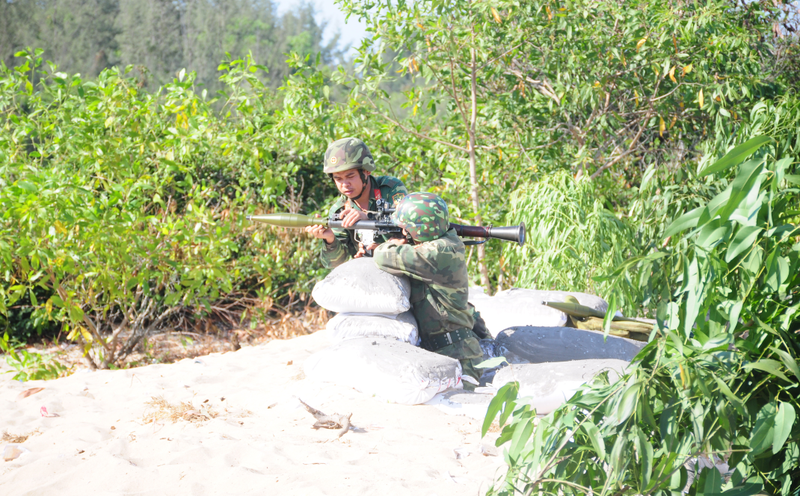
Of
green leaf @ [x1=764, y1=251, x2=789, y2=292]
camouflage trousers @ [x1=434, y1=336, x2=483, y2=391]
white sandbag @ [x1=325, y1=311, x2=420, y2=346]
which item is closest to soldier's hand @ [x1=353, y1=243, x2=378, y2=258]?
white sandbag @ [x1=325, y1=311, x2=420, y2=346]

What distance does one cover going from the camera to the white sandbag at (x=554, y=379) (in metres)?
3.05

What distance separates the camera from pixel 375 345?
3.46 meters

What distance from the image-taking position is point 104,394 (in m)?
3.76

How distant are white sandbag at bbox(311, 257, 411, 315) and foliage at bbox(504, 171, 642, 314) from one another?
6.31ft

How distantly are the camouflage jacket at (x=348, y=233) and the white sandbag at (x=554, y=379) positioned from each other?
1.50 m

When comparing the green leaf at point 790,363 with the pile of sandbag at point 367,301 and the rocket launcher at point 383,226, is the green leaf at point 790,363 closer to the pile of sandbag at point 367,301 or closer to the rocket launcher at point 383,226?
the rocket launcher at point 383,226

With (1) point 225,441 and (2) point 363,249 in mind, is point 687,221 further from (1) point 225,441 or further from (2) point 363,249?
(2) point 363,249

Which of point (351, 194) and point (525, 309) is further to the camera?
point (525, 309)

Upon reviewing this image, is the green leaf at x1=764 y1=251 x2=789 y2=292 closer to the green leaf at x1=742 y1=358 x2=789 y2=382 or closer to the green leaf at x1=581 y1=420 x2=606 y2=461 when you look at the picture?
the green leaf at x1=742 y1=358 x2=789 y2=382

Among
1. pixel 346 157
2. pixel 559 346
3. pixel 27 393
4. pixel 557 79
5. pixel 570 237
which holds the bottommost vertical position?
pixel 27 393

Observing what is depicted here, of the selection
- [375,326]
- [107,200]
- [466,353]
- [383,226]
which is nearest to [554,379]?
[466,353]

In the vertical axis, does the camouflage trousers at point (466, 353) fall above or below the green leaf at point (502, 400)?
below

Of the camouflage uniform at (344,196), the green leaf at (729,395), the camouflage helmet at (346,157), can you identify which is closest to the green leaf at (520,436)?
the green leaf at (729,395)

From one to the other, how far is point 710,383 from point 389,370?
6.62 ft
